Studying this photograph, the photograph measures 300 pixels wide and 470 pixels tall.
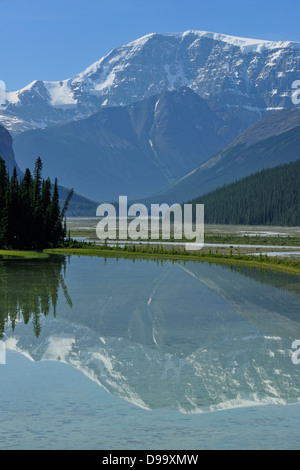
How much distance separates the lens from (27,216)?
116438mm

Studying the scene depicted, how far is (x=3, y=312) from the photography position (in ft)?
142

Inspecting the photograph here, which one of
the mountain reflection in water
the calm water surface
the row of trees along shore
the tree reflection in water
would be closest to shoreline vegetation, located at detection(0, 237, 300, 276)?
the row of trees along shore

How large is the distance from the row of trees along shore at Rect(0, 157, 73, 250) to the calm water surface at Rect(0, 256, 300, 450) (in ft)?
189

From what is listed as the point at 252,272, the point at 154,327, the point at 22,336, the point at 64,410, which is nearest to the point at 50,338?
the point at 22,336

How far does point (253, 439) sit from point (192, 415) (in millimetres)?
2862

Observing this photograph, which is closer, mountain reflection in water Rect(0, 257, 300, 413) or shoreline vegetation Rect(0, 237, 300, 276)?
mountain reflection in water Rect(0, 257, 300, 413)

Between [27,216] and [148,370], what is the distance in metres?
90.6

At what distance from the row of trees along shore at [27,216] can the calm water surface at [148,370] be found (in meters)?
57.7

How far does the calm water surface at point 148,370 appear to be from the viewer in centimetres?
2086

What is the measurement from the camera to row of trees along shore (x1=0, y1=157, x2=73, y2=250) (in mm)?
112438

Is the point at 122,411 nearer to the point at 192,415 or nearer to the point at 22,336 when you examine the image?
the point at 192,415

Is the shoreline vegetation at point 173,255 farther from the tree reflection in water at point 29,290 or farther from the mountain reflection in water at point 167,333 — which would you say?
the tree reflection in water at point 29,290
